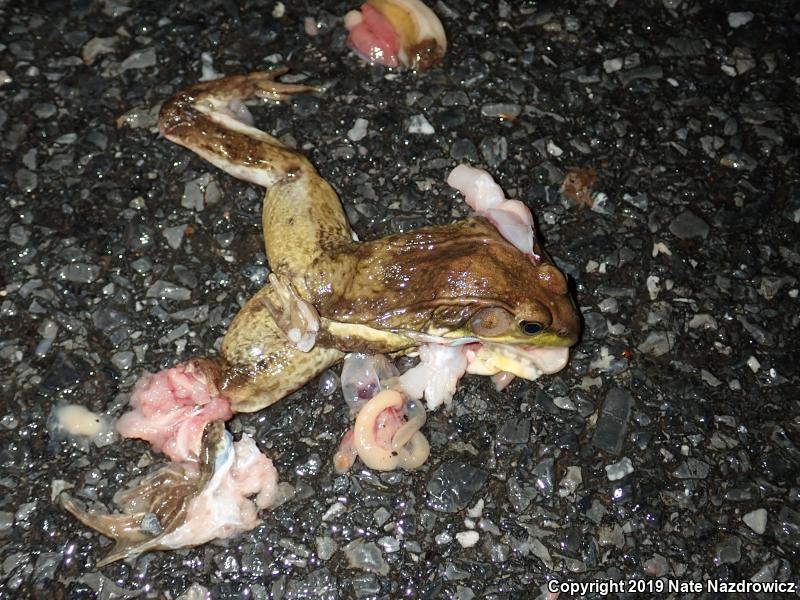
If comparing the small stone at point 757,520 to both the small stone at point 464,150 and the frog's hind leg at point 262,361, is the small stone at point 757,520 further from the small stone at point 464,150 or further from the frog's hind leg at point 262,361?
the small stone at point 464,150

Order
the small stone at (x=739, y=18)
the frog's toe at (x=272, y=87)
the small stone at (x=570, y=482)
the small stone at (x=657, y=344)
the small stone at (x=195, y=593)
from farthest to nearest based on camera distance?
the small stone at (x=739, y=18)
the frog's toe at (x=272, y=87)
the small stone at (x=657, y=344)
the small stone at (x=570, y=482)
the small stone at (x=195, y=593)

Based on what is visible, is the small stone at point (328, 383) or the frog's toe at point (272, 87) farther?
the frog's toe at point (272, 87)

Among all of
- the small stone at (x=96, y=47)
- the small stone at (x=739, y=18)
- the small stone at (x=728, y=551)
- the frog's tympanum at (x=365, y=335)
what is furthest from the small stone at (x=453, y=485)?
the small stone at (x=739, y=18)

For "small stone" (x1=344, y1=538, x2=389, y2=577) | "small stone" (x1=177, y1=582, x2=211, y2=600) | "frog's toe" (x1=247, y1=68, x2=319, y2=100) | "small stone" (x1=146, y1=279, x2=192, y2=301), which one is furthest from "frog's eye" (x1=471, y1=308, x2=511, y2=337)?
"frog's toe" (x1=247, y1=68, x2=319, y2=100)

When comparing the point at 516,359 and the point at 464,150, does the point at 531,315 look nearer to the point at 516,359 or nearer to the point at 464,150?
the point at 516,359

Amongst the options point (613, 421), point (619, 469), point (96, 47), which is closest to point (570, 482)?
point (619, 469)

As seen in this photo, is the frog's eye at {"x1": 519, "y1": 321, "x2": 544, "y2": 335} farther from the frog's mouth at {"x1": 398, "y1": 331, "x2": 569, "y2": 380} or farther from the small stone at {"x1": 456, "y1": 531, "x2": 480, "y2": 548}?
the small stone at {"x1": 456, "y1": 531, "x2": 480, "y2": 548}
